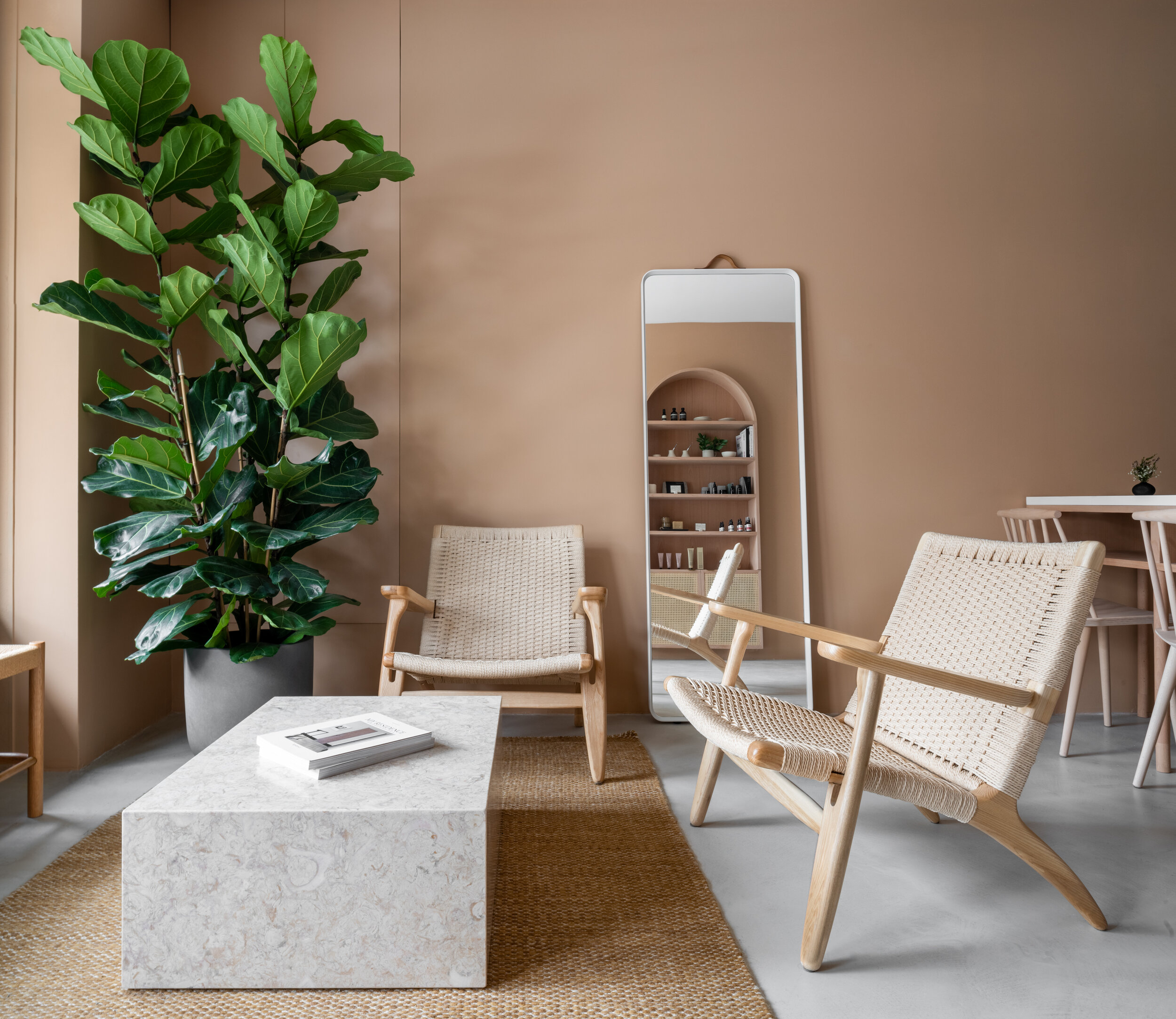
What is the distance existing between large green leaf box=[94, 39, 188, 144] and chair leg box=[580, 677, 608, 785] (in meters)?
2.12

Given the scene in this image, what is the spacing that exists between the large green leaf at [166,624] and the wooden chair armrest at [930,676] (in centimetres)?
183

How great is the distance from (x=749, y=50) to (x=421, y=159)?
4.55ft

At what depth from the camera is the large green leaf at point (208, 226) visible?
229 cm

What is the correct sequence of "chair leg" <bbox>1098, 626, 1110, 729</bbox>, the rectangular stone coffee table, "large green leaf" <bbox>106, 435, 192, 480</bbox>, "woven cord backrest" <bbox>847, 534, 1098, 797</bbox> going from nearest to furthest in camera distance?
the rectangular stone coffee table, "woven cord backrest" <bbox>847, 534, 1098, 797</bbox>, "large green leaf" <bbox>106, 435, 192, 480</bbox>, "chair leg" <bbox>1098, 626, 1110, 729</bbox>

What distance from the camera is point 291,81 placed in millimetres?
2248

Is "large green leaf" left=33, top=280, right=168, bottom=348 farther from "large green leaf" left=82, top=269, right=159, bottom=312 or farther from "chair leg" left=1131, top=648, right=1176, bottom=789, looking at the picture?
"chair leg" left=1131, top=648, right=1176, bottom=789

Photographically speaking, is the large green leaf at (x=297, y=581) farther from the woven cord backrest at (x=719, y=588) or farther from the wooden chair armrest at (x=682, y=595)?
the woven cord backrest at (x=719, y=588)

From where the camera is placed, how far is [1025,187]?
2.98 meters

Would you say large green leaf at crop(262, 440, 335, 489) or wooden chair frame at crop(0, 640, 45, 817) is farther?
large green leaf at crop(262, 440, 335, 489)

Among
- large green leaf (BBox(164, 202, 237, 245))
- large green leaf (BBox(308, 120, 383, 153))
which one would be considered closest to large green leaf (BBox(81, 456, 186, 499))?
large green leaf (BBox(164, 202, 237, 245))

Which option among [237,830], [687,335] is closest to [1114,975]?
[237,830]

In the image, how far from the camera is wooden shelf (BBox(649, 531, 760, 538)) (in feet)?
9.33

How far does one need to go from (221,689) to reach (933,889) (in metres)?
2.06

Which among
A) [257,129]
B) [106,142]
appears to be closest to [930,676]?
[257,129]
